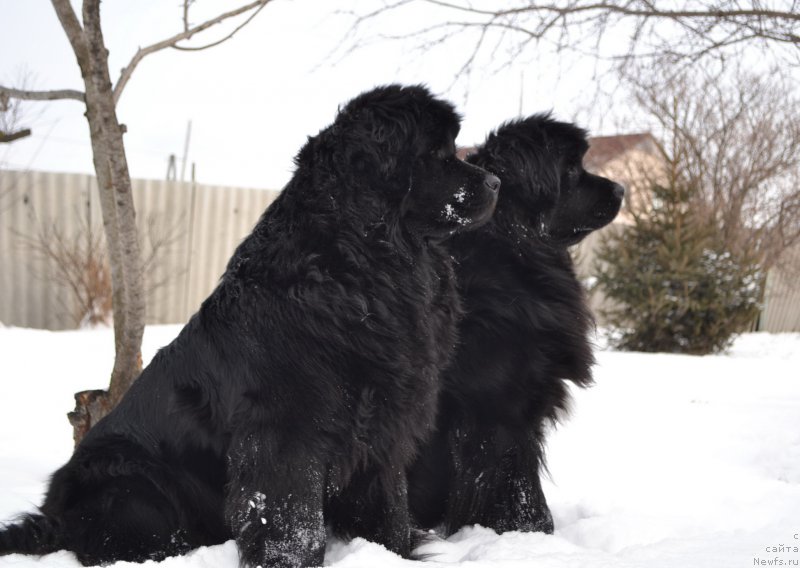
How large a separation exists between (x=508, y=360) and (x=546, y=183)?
885 millimetres

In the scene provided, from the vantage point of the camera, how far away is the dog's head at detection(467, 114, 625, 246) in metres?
3.25

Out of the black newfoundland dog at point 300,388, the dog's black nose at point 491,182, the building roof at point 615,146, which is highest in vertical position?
the building roof at point 615,146

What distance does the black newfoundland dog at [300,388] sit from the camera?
2.21 meters

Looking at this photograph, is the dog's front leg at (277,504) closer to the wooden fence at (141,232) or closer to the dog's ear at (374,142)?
the dog's ear at (374,142)

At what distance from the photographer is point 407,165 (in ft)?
8.42

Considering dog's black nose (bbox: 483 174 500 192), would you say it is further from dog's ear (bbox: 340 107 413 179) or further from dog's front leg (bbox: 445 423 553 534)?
dog's front leg (bbox: 445 423 553 534)

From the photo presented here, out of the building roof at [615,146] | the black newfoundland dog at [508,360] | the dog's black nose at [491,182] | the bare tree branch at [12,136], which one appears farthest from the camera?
the building roof at [615,146]

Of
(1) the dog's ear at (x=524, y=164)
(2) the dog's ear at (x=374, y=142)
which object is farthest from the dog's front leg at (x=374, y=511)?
(1) the dog's ear at (x=524, y=164)

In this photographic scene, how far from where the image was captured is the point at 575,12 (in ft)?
15.7

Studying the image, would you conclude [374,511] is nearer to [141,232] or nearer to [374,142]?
[374,142]

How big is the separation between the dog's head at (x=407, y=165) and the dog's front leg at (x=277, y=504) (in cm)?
87

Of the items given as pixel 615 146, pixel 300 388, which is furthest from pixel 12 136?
pixel 615 146

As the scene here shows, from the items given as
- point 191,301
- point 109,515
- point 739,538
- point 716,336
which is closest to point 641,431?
point 739,538

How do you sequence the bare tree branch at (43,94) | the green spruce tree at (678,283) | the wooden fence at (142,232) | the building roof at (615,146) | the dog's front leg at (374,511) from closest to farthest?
the dog's front leg at (374,511) → the bare tree branch at (43,94) → the wooden fence at (142,232) → the green spruce tree at (678,283) → the building roof at (615,146)
